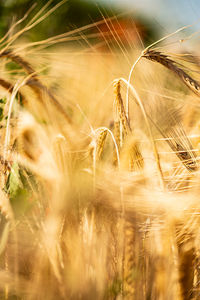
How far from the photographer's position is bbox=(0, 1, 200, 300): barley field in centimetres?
66

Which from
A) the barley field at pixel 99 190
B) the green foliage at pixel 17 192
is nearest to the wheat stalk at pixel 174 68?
the barley field at pixel 99 190

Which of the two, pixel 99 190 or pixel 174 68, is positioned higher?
pixel 174 68

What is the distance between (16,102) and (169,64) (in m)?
0.43

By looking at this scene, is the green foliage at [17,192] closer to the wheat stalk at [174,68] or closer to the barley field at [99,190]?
the barley field at [99,190]

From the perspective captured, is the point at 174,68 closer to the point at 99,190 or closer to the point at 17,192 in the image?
the point at 99,190

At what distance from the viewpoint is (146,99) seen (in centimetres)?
85

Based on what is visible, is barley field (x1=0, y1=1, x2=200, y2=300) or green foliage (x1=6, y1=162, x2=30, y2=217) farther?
green foliage (x1=6, y1=162, x2=30, y2=217)

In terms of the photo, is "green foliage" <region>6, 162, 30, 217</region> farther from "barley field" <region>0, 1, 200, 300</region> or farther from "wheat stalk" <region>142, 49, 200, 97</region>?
"wheat stalk" <region>142, 49, 200, 97</region>

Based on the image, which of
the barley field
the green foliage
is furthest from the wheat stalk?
the green foliage

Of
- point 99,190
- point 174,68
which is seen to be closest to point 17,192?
point 99,190

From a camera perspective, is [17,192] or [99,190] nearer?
[99,190]

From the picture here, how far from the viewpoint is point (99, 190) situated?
25.7 inches

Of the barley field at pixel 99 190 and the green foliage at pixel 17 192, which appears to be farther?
the green foliage at pixel 17 192

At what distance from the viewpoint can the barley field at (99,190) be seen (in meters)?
0.66
